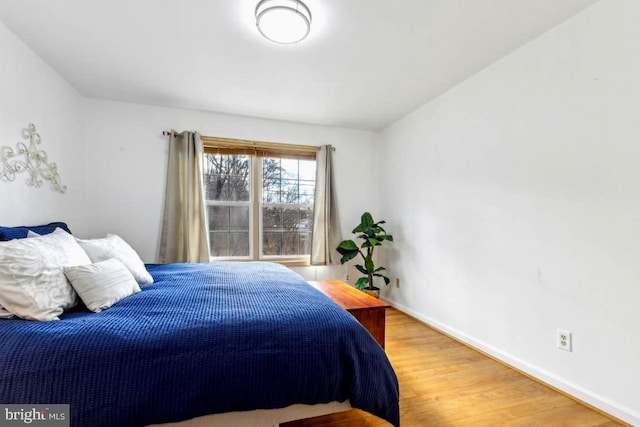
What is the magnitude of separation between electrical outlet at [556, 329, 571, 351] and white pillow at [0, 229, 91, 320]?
A: 276cm

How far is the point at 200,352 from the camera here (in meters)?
1.08

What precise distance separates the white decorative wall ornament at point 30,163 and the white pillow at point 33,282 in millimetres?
926

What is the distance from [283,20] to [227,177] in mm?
2106

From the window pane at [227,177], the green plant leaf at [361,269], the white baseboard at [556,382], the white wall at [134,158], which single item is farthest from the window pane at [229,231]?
the white baseboard at [556,382]

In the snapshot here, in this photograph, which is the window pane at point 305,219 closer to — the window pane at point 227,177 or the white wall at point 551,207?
the window pane at point 227,177

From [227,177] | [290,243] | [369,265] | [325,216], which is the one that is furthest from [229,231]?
[369,265]

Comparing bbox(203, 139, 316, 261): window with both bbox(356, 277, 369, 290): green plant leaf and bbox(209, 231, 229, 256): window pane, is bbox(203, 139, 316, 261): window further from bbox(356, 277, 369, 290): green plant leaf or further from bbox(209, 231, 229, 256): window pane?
bbox(356, 277, 369, 290): green plant leaf

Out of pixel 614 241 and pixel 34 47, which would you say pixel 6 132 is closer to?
pixel 34 47

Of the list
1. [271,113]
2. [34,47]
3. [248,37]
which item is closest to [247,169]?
[271,113]

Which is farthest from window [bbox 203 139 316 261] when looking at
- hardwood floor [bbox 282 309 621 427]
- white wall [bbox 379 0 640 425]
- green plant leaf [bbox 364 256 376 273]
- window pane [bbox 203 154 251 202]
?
hardwood floor [bbox 282 309 621 427]

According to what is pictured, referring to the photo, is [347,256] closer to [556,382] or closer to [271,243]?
[271,243]

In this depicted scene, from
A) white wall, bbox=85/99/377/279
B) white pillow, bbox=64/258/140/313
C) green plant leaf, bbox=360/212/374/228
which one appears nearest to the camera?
white pillow, bbox=64/258/140/313

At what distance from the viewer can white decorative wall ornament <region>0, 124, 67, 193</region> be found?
1.88 meters

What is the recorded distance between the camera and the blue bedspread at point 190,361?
97 cm
